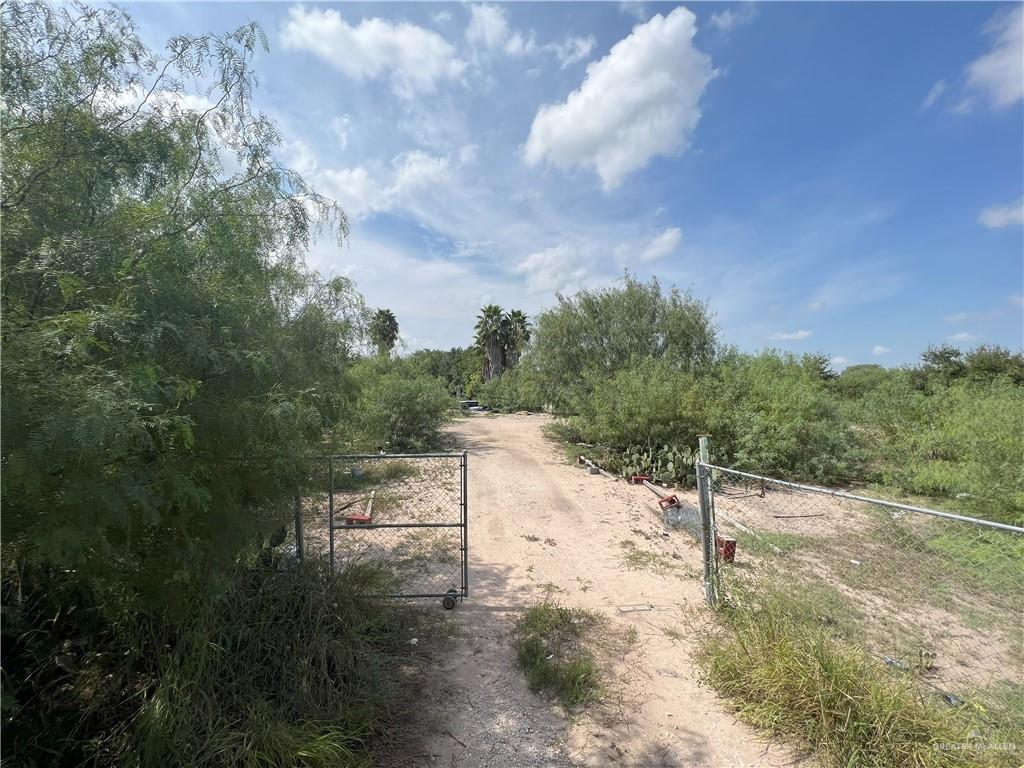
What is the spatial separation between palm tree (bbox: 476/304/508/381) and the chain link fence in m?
28.1

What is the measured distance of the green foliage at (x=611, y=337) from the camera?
14.3m

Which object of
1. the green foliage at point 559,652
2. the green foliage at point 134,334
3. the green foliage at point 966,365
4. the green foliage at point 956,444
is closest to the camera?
the green foliage at point 134,334

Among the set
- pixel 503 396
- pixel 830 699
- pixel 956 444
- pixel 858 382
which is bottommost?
pixel 830 699

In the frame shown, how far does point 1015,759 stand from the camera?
2285 mm

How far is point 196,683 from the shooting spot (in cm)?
256

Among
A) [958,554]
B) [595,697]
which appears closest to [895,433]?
[958,554]

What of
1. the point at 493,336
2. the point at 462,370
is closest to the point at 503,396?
the point at 493,336

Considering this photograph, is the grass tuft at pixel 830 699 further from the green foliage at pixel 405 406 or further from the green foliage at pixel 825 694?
the green foliage at pixel 405 406

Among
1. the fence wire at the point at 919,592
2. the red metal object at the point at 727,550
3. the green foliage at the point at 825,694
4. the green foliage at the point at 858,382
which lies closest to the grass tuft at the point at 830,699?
the green foliage at the point at 825,694

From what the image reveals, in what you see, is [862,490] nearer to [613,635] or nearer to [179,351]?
[613,635]

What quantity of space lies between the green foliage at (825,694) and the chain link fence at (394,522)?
2.57m

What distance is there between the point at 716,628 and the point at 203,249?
503 cm

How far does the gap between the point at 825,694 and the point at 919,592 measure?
2709 mm

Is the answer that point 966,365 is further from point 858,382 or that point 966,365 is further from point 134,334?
point 134,334
